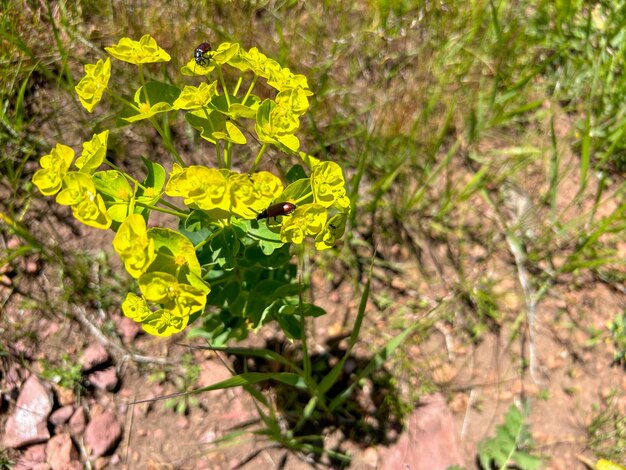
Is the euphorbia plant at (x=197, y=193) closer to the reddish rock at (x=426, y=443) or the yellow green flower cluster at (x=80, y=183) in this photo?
the yellow green flower cluster at (x=80, y=183)

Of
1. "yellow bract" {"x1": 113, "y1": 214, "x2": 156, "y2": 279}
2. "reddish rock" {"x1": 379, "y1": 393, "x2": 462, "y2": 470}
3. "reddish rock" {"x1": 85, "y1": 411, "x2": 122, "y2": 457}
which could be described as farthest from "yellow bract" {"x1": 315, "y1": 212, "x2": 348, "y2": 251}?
"reddish rock" {"x1": 85, "y1": 411, "x2": 122, "y2": 457}

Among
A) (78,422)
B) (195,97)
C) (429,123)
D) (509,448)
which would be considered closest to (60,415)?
(78,422)

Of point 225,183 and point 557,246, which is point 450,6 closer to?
point 557,246

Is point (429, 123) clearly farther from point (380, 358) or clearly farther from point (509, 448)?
point (509, 448)

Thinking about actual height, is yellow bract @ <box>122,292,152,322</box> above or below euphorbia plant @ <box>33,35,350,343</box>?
below

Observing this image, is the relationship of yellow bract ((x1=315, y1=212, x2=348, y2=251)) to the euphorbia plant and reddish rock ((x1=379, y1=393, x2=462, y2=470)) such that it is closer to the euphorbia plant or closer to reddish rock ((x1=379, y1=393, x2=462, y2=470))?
the euphorbia plant


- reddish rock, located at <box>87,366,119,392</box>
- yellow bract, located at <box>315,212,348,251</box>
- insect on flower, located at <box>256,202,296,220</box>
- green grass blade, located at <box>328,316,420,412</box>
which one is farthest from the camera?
reddish rock, located at <box>87,366,119,392</box>

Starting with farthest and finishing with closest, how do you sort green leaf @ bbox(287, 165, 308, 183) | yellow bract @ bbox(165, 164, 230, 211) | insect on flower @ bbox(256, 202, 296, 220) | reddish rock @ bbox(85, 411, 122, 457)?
reddish rock @ bbox(85, 411, 122, 457) < green leaf @ bbox(287, 165, 308, 183) < insect on flower @ bbox(256, 202, 296, 220) < yellow bract @ bbox(165, 164, 230, 211)
